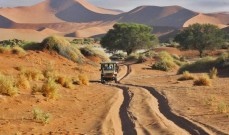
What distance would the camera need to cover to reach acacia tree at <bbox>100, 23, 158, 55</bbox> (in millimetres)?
80562

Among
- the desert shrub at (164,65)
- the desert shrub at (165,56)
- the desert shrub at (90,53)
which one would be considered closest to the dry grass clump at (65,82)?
the desert shrub at (164,65)

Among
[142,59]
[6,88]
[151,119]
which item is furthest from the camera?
[142,59]

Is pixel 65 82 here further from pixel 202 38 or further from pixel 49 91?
pixel 202 38

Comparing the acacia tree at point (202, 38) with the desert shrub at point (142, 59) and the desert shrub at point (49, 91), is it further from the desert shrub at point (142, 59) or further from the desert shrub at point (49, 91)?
the desert shrub at point (49, 91)

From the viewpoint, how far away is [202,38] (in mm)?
73125

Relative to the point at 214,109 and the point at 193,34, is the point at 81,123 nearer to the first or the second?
the point at 214,109

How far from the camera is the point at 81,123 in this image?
15.7 meters

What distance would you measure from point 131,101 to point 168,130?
24.8 feet

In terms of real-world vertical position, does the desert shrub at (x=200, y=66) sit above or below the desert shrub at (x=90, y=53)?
below

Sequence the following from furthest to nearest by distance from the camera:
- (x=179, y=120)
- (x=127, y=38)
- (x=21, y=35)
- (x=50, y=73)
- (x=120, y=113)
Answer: (x=21, y=35) → (x=127, y=38) → (x=50, y=73) → (x=120, y=113) → (x=179, y=120)

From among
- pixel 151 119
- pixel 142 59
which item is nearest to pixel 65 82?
pixel 151 119

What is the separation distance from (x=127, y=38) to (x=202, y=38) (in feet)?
46.4

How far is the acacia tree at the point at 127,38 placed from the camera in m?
80.6

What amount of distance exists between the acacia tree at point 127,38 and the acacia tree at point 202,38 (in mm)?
8038
